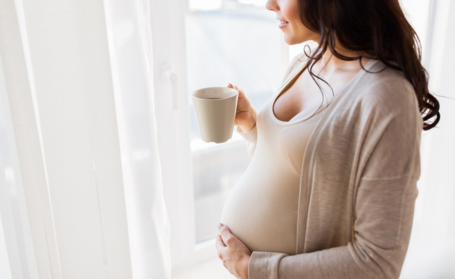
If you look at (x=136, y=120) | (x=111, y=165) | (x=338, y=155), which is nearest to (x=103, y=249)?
(x=111, y=165)

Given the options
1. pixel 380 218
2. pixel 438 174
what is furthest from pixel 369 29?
pixel 438 174

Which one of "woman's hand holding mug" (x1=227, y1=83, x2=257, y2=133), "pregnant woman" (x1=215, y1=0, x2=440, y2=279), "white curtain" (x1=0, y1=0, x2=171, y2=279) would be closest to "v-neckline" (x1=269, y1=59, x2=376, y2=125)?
"pregnant woman" (x1=215, y1=0, x2=440, y2=279)

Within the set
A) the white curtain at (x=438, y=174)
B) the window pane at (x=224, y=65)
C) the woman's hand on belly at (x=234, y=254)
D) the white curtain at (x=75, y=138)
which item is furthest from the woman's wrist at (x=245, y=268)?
the white curtain at (x=438, y=174)

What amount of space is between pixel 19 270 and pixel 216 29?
2.66 ft

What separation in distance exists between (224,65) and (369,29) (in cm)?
59

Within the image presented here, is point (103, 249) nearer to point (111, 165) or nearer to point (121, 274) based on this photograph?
point (121, 274)

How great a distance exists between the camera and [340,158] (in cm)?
81

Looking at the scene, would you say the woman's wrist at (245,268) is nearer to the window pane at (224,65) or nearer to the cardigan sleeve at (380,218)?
the cardigan sleeve at (380,218)

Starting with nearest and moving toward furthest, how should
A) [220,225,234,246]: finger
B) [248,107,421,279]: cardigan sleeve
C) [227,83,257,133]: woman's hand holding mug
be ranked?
[248,107,421,279]: cardigan sleeve → [220,225,234,246]: finger → [227,83,257,133]: woman's hand holding mug

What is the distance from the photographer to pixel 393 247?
30.8 inches

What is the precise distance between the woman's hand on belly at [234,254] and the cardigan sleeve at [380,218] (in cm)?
8

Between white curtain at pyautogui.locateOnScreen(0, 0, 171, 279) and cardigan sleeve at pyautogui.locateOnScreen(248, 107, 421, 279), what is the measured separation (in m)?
0.39

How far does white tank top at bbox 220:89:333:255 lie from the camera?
882 millimetres

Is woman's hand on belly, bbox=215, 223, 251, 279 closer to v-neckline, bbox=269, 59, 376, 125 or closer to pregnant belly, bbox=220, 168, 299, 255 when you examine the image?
pregnant belly, bbox=220, 168, 299, 255
